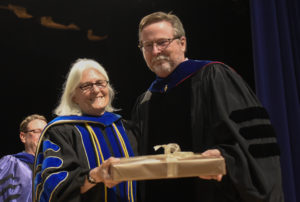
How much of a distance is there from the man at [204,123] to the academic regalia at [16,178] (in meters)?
2.97

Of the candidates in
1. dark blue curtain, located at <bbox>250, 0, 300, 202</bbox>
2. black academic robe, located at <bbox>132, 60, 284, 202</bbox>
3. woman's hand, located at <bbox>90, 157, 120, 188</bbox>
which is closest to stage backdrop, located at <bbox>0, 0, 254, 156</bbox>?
dark blue curtain, located at <bbox>250, 0, 300, 202</bbox>

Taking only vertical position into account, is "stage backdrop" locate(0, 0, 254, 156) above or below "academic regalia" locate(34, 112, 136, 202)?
above

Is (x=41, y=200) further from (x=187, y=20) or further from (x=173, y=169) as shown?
(x=187, y=20)

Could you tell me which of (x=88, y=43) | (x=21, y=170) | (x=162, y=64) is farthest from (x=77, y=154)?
(x=88, y=43)

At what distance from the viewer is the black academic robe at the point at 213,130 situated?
2102 mm

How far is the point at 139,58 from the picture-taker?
23.0 feet

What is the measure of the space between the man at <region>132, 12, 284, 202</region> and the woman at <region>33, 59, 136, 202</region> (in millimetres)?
206

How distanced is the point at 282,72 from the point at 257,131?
202cm

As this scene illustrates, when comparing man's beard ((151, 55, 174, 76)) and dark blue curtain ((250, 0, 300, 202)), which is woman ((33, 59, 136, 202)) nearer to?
man's beard ((151, 55, 174, 76))

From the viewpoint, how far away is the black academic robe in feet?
6.89

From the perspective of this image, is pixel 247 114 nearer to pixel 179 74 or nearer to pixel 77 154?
pixel 179 74

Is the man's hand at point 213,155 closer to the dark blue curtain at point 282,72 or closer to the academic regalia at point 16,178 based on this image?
the dark blue curtain at point 282,72

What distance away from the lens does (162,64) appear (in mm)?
2736

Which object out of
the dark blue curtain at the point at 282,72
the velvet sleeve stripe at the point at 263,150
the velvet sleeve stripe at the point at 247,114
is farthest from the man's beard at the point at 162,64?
the dark blue curtain at the point at 282,72
